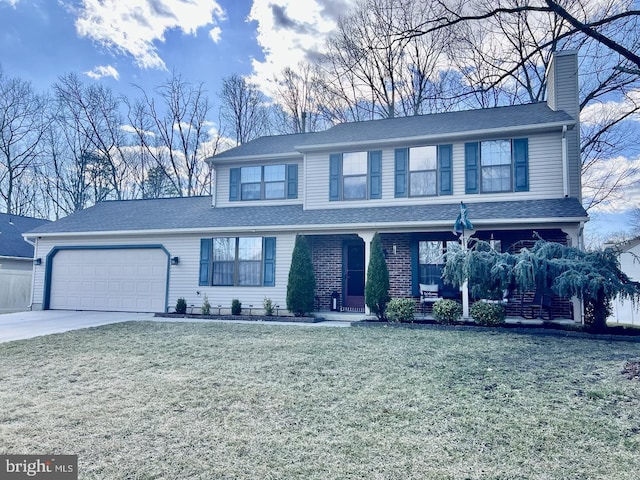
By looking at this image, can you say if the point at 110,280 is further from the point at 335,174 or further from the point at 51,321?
the point at 335,174

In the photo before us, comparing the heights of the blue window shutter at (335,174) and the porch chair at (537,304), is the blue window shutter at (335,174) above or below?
above

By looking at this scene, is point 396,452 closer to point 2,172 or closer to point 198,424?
point 198,424

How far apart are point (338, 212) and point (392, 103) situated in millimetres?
11950

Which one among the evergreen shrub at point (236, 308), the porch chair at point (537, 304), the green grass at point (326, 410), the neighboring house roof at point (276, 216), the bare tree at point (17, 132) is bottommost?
the green grass at point (326, 410)

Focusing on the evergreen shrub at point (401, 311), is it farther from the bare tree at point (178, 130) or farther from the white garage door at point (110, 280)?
the bare tree at point (178, 130)

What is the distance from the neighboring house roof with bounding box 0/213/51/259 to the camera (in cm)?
1853

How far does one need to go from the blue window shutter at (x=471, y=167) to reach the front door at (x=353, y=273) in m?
3.63

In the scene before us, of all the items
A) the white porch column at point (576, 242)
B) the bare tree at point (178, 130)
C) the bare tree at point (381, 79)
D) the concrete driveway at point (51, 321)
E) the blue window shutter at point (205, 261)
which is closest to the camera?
the concrete driveway at point (51, 321)

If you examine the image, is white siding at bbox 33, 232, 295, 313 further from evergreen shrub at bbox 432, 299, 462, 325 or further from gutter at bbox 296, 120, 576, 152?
evergreen shrub at bbox 432, 299, 462, 325

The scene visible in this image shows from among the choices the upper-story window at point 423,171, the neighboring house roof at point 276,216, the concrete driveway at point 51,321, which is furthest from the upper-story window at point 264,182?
the concrete driveway at point 51,321

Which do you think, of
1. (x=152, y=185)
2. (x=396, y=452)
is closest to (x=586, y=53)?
(x=396, y=452)

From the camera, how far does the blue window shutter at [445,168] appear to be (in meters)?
12.1

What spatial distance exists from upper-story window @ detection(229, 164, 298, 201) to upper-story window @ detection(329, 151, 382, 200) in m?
1.63

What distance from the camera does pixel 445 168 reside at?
479 inches
